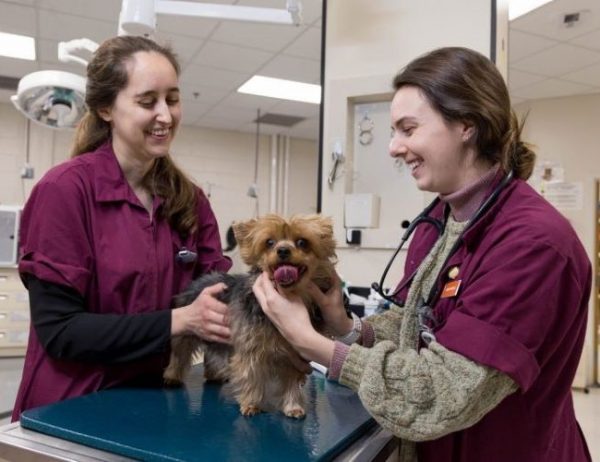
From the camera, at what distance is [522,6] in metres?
4.05

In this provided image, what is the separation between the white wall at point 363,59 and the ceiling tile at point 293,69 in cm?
240

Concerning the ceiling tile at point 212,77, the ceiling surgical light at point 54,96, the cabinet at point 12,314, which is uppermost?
the ceiling tile at point 212,77

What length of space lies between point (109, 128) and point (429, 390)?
1123mm

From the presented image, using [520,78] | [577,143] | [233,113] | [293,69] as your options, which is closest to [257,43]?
[293,69]

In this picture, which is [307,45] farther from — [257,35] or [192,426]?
[192,426]

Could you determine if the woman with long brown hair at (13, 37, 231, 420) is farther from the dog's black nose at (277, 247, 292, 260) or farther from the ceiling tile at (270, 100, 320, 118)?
the ceiling tile at (270, 100, 320, 118)

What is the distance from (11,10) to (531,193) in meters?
4.52

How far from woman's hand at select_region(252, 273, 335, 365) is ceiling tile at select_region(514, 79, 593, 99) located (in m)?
5.38

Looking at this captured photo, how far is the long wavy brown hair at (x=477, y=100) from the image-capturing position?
1083mm

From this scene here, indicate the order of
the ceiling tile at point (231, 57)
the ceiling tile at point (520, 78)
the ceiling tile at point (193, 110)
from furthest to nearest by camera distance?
the ceiling tile at point (193, 110) → the ceiling tile at point (520, 78) → the ceiling tile at point (231, 57)

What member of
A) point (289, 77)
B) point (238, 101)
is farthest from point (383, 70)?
point (238, 101)

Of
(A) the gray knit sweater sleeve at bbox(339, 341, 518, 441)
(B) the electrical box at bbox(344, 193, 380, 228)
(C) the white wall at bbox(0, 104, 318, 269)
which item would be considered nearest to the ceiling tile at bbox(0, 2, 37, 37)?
(C) the white wall at bbox(0, 104, 318, 269)

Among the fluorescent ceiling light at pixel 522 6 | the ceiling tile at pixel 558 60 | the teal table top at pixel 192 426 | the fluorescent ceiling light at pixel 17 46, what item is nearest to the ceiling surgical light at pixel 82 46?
the teal table top at pixel 192 426

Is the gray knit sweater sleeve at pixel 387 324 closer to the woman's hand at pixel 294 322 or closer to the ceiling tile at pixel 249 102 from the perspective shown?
the woman's hand at pixel 294 322
